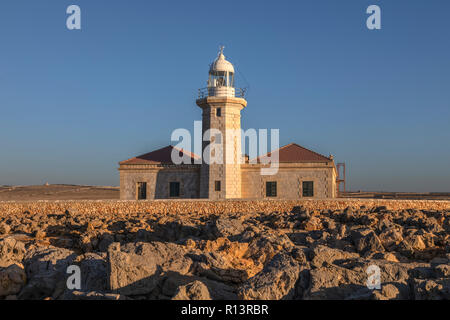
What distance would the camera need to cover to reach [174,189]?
885 inches

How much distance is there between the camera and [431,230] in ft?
27.8

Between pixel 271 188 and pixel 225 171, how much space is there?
274 cm

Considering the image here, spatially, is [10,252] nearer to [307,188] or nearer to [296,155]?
[307,188]

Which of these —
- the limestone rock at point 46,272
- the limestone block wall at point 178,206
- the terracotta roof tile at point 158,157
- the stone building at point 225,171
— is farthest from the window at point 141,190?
the limestone rock at point 46,272

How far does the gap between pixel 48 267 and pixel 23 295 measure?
586mm

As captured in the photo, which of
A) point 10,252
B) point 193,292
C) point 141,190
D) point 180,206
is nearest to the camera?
point 193,292

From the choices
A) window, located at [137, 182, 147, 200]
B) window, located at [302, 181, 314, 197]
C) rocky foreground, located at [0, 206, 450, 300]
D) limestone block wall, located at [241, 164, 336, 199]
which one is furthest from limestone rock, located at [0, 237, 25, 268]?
window, located at [302, 181, 314, 197]

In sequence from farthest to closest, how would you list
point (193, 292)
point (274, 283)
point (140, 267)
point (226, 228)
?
point (226, 228)
point (140, 267)
point (274, 283)
point (193, 292)

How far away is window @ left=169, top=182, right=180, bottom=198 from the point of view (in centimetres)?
2242

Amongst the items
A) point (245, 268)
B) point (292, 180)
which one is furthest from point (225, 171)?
point (245, 268)

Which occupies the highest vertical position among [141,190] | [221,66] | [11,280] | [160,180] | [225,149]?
[221,66]

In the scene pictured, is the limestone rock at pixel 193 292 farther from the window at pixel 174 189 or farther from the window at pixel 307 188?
the window at pixel 174 189

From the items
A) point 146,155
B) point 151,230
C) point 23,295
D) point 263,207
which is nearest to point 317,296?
point 23,295
